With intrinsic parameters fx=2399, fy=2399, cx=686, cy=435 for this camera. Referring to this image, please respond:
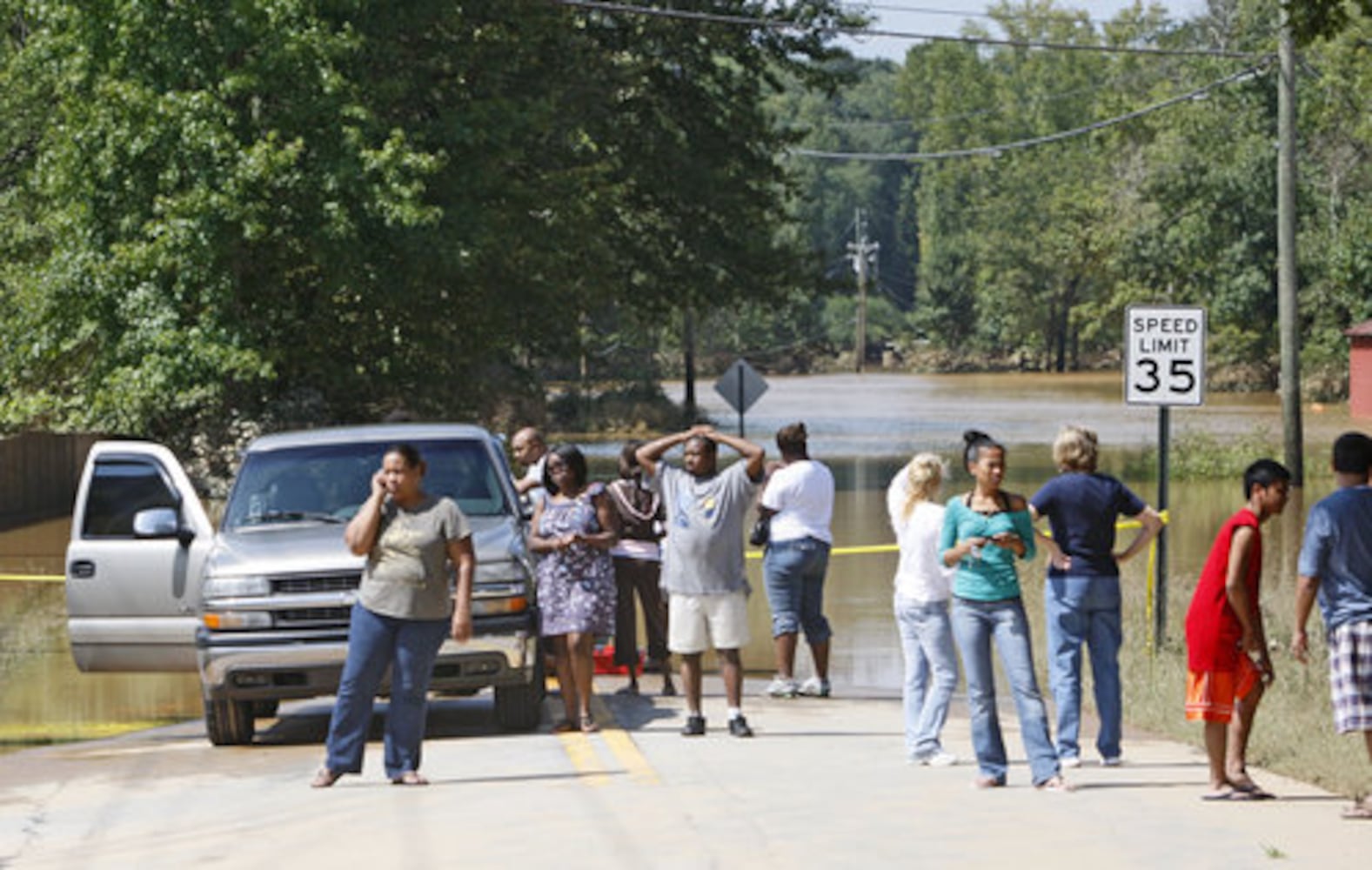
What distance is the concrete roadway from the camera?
9.71 meters

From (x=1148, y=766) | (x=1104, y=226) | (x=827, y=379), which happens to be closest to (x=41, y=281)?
(x=1148, y=766)

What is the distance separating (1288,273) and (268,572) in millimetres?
23817

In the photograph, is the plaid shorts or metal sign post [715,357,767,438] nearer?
the plaid shorts

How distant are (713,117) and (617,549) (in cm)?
3049

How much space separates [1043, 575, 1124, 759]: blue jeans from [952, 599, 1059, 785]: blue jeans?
0.60 metres

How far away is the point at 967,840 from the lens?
992 centimetres

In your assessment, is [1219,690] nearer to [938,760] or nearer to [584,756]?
[938,760]

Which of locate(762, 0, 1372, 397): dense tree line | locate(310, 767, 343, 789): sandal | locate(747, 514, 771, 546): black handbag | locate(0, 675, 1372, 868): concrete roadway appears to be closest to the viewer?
locate(0, 675, 1372, 868): concrete roadway

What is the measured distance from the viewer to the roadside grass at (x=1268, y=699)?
1245 centimetres

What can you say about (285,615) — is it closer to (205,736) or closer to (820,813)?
(205,736)

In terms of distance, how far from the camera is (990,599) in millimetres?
11719

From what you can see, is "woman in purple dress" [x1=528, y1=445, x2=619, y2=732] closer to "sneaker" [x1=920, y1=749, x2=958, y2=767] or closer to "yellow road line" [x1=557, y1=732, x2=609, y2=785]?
"yellow road line" [x1=557, y1=732, x2=609, y2=785]

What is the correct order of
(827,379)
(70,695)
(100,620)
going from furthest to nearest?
(827,379), (70,695), (100,620)

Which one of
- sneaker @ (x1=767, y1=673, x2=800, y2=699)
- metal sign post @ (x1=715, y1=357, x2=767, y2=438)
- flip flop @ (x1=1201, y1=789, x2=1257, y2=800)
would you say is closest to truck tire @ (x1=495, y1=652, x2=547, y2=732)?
sneaker @ (x1=767, y1=673, x2=800, y2=699)
